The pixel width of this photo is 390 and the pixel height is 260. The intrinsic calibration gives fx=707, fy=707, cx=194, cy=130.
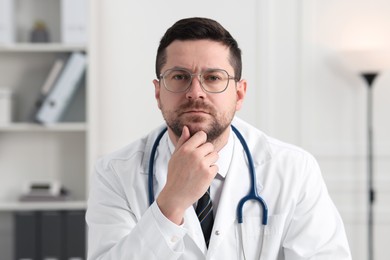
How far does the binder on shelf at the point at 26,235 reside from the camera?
11.3 ft

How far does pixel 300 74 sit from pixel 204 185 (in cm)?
227

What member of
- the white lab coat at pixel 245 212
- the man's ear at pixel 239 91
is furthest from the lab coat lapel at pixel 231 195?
the man's ear at pixel 239 91

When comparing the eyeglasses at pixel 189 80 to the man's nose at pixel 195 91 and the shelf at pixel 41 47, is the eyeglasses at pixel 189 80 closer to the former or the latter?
the man's nose at pixel 195 91

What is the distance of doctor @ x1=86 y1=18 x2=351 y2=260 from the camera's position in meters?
1.56

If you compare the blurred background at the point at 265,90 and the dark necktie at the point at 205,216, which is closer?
the dark necktie at the point at 205,216

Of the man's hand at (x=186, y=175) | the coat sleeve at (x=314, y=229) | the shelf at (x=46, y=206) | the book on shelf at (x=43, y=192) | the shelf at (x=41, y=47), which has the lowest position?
the shelf at (x=46, y=206)

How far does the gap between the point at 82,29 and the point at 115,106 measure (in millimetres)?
470

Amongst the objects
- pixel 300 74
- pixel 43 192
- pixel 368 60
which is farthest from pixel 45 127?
pixel 368 60

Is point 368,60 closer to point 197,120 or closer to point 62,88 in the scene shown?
point 62,88

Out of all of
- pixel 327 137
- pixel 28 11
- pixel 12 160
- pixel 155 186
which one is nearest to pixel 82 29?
pixel 28 11

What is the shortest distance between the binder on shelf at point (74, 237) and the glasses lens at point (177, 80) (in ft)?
6.50

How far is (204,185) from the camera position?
1555mm

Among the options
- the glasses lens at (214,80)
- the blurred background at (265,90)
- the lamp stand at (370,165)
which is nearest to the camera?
the glasses lens at (214,80)

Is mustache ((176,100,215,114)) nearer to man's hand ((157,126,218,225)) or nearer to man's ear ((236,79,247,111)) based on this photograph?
man's hand ((157,126,218,225))
